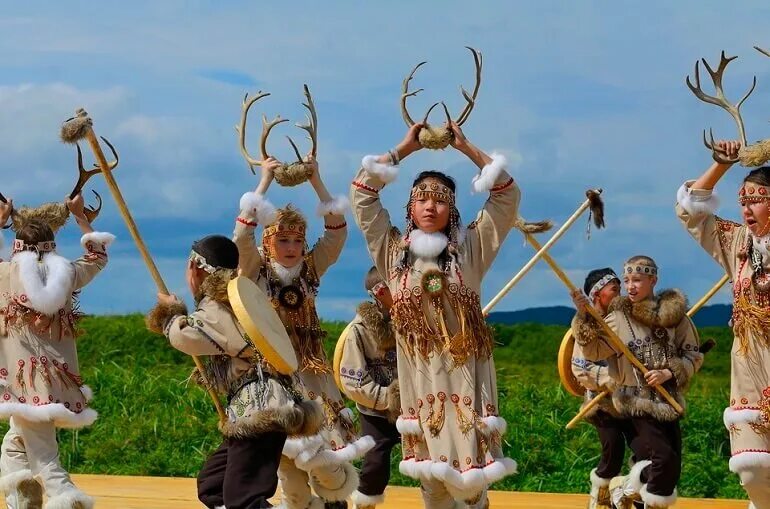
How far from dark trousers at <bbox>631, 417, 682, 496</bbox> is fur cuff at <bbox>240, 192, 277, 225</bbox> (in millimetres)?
2374

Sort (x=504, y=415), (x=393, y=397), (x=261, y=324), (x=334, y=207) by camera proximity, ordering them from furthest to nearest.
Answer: (x=504, y=415) → (x=393, y=397) → (x=334, y=207) → (x=261, y=324)

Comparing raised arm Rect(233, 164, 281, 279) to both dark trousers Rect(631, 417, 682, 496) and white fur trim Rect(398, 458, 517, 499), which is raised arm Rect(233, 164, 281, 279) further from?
dark trousers Rect(631, 417, 682, 496)

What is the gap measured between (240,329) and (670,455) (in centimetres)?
260

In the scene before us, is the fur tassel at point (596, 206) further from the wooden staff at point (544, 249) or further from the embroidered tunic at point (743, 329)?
the embroidered tunic at point (743, 329)

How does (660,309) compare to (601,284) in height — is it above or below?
below

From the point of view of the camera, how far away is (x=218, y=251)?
595 centimetres

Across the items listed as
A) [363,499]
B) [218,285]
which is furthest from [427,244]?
[363,499]

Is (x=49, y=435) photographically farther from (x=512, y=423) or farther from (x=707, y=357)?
(x=707, y=357)

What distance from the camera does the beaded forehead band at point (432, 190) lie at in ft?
19.4

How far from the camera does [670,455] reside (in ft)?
23.5

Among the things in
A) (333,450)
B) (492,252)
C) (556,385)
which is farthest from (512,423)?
(492,252)

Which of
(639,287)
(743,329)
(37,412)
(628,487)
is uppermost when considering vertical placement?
(639,287)

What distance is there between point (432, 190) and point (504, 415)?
4834 mm

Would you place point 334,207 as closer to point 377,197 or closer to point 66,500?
point 377,197
